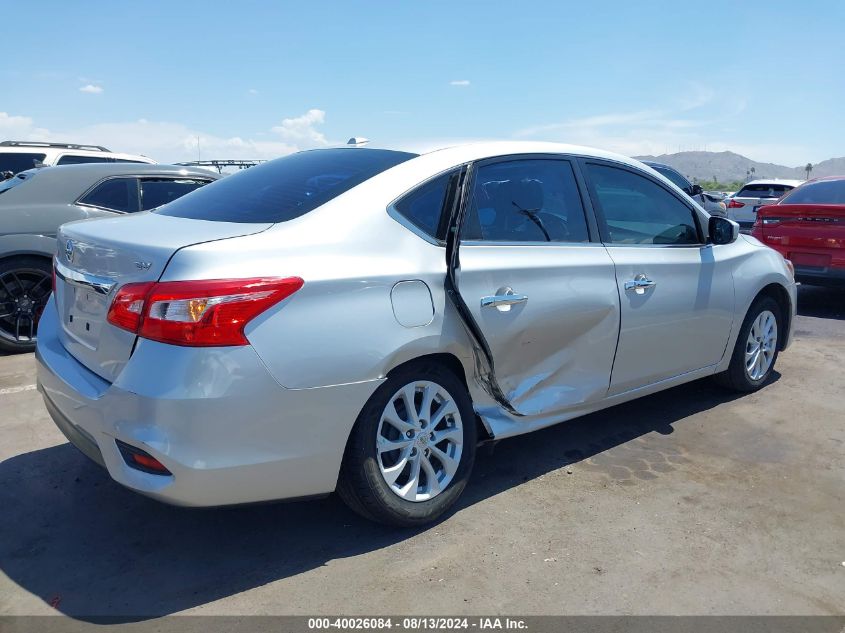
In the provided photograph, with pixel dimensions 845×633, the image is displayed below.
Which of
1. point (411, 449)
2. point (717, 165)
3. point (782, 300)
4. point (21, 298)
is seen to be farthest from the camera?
point (717, 165)

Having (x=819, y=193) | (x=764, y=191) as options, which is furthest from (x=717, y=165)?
(x=819, y=193)

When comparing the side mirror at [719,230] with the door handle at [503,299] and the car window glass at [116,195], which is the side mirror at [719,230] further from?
the car window glass at [116,195]

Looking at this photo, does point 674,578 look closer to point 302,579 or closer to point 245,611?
point 302,579

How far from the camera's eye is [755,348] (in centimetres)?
510

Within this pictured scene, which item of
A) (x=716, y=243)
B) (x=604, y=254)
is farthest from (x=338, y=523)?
(x=716, y=243)

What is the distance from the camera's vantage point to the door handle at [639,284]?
12.9 feet

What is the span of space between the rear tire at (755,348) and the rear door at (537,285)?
152cm

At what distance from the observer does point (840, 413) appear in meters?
4.89

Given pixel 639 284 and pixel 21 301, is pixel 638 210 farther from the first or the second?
pixel 21 301

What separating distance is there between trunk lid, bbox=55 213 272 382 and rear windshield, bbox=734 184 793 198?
679 inches

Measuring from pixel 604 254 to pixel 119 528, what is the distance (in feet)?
8.73

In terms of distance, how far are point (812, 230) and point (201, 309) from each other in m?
7.30

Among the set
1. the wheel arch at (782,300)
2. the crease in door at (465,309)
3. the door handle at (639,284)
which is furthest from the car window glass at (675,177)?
the crease in door at (465,309)

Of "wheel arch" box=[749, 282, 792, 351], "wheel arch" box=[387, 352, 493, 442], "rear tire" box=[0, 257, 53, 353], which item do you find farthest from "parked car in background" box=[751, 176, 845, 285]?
"rear tire" box=[0, 257, 53, 353]
